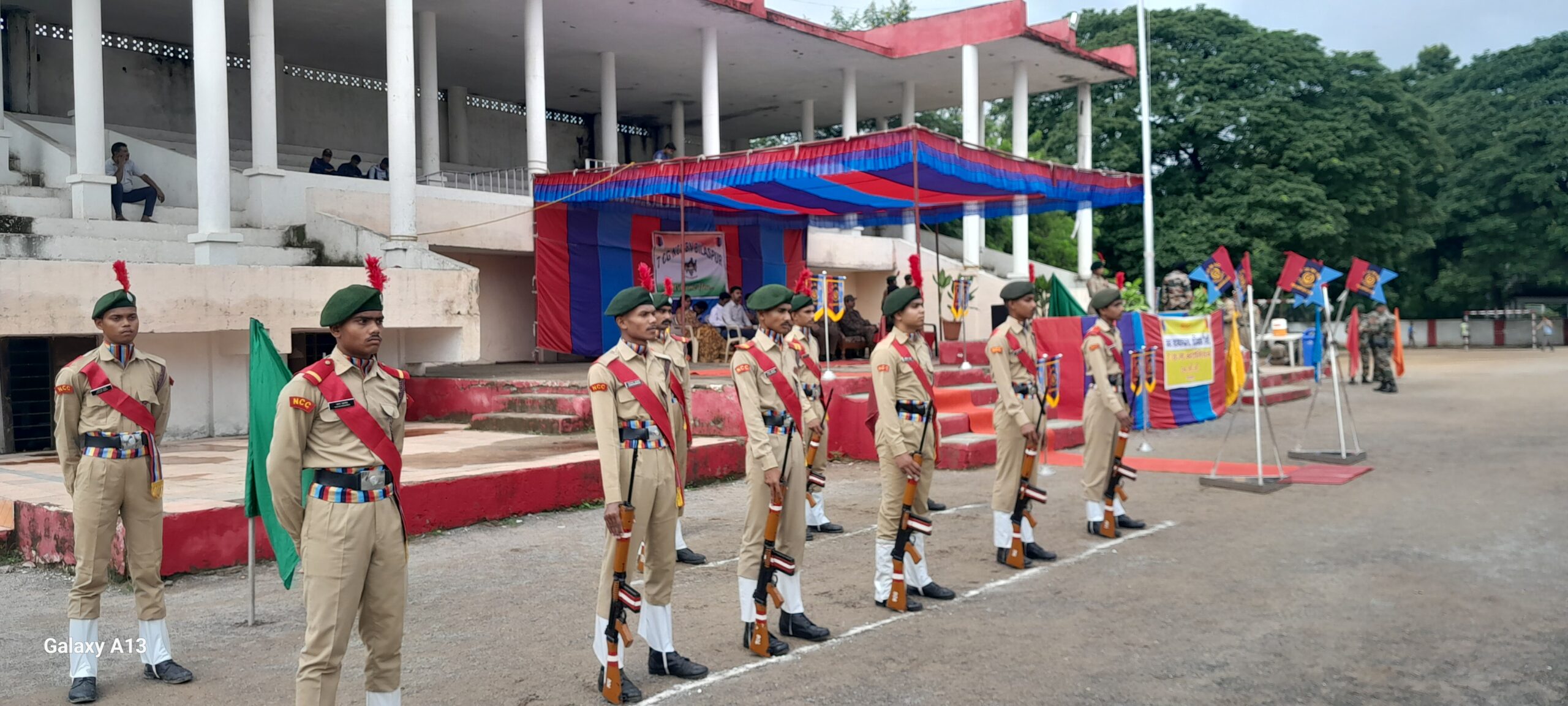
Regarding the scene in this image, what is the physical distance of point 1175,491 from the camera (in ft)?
31.1

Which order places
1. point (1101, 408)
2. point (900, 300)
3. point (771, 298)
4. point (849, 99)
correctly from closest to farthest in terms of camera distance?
point (771, 298), point (900, 300), point (1101, 408), point (849, 99)

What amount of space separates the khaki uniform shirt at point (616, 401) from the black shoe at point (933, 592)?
1949 mm

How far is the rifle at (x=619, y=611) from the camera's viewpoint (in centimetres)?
437

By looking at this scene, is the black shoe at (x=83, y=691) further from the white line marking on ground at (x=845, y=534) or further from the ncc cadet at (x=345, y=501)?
the white line marking on ground at (x=845, y=534)

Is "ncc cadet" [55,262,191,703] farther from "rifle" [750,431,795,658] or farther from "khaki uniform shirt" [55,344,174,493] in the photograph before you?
"rifle" [750,431,795,658]

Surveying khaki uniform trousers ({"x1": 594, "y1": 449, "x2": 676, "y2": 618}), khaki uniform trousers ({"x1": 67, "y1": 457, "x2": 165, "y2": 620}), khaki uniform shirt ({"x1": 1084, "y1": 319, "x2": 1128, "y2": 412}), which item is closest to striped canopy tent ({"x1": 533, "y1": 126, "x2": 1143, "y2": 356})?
khaki uniform shirt ({"x1": 1084, "y1": 319, "x2": 1128, "y2": 412})

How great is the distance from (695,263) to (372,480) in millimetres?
15192

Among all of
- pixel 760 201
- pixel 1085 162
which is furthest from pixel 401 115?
pixel 1085 162

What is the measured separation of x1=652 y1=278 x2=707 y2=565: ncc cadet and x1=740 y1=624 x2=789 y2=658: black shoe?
563 mm

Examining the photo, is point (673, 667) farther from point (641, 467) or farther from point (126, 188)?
point (126, 188)

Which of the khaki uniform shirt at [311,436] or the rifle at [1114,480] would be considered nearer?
the khaki uniform shirt at [311,436]

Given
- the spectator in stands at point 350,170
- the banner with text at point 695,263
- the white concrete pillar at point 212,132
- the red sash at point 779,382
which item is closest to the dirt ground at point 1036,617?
the red sash at point 779,382

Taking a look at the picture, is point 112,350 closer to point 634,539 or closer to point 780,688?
point 634,539

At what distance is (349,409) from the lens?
373 cm
